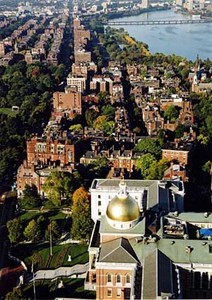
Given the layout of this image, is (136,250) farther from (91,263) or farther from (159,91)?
(159,91)

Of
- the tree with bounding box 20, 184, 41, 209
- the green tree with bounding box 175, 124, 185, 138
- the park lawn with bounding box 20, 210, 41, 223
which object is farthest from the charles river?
the park lawn with bounding box 20, 210, 41, 223

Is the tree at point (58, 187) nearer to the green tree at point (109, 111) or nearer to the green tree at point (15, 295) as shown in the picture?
the green tree at point (15, 295)

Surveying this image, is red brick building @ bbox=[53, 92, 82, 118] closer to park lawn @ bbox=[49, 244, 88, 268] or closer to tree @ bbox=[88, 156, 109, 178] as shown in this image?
tree @ bbox=[88, 156, 109, 178]

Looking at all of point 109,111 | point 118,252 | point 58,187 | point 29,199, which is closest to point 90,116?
point 109,111

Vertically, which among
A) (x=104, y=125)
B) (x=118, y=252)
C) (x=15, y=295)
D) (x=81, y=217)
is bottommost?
(x=15, y=295)

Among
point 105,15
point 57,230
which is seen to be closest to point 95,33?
point 105,15

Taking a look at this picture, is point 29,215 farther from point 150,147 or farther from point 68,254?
point 150,147
